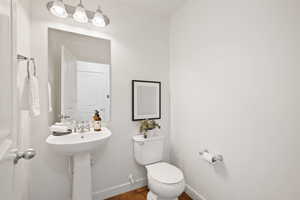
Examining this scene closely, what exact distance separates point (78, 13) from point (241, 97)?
70.5 inches

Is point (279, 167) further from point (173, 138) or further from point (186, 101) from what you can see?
point (173, 138)

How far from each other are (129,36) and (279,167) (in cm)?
197

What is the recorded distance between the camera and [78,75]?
158 cm

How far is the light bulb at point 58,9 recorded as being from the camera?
1334 millimetres

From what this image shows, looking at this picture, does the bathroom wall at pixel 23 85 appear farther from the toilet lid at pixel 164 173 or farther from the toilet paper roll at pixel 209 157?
the toilet paper roll at pixel 209 157

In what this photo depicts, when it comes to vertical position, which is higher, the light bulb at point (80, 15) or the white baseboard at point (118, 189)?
the light bulb at point (80, 15)

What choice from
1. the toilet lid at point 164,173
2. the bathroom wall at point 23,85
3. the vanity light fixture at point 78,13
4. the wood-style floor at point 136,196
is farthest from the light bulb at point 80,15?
the wood-style floor at point 136,196

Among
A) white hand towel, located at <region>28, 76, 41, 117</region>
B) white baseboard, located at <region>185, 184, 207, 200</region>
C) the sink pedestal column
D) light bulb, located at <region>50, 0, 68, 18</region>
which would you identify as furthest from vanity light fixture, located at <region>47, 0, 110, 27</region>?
white baseboard, located at <region>185, 184, 207, 200</region>

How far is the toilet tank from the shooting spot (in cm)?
173

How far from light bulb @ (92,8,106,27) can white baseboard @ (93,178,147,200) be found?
77.2 inches

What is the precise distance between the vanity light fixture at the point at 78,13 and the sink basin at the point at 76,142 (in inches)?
47.7

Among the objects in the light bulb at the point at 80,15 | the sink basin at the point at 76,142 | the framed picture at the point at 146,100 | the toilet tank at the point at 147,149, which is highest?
the light bulb at the point at 80,15

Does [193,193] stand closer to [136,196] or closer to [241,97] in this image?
[136,196]

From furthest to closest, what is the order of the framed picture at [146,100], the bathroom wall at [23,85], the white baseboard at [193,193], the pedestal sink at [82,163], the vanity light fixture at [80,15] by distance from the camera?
1. the framed picture at [146,100]
2. the white baseboard at [193,193]
3. the vanity light fixture at [80,15]
4. the pedestal sink at [82,163]
5. the bathroom wall at [23,85]
